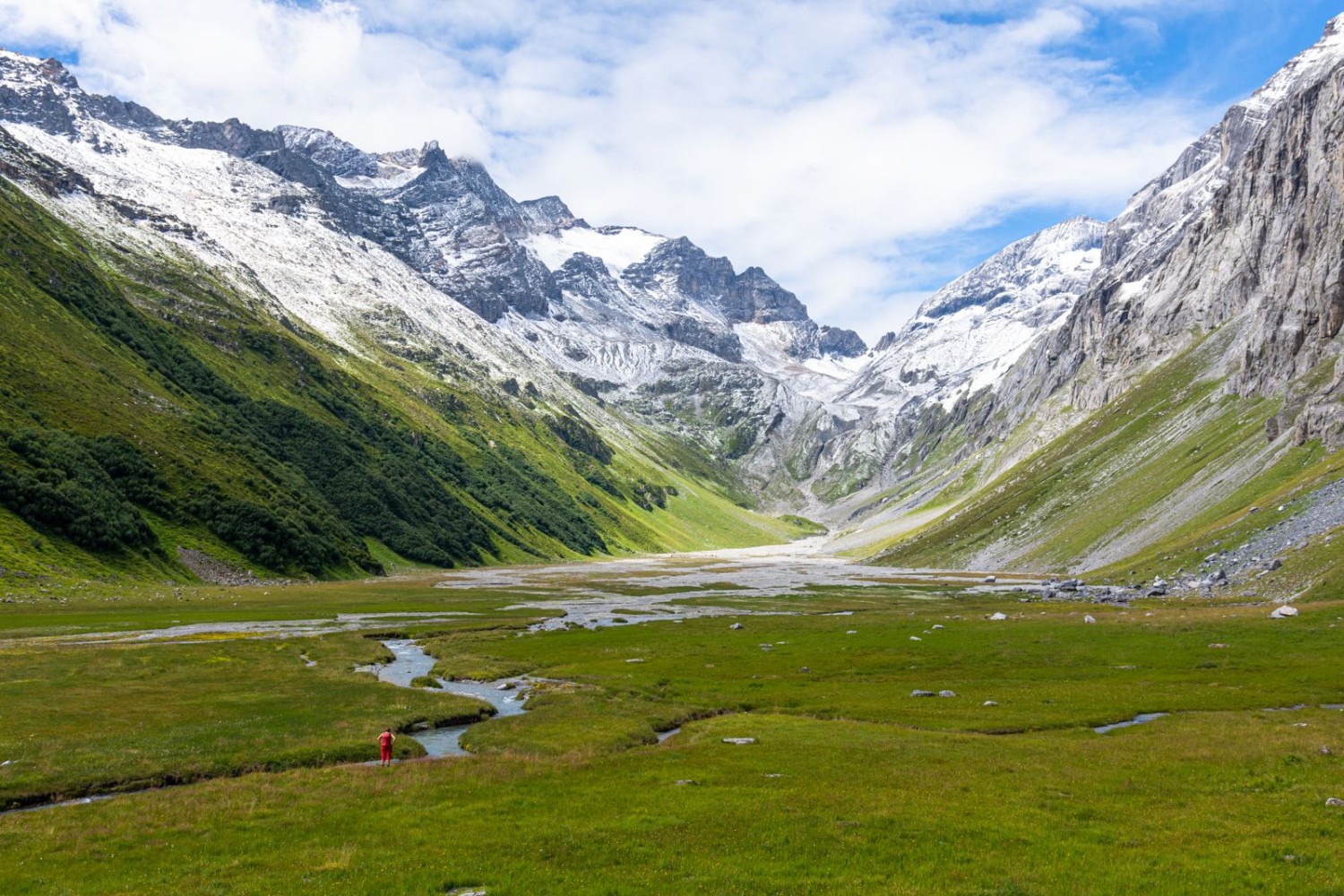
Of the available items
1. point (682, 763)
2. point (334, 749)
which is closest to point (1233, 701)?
point (682, 763)

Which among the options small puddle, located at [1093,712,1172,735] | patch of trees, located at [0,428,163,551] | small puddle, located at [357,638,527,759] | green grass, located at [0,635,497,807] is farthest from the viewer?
patch of trees, located at [0,428,163,551]

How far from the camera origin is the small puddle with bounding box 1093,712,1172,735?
4328 cm

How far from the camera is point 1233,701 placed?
4672 centimetres

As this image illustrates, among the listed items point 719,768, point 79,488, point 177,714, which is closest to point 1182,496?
point 719,768

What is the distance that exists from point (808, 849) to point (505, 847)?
9910 mm

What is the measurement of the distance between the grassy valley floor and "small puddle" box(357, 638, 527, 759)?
4.79ft

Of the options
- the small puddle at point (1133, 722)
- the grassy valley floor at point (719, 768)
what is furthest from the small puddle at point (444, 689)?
the small puddle at point (1133, 722)

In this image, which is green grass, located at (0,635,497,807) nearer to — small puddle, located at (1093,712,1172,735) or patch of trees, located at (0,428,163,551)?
small puddle, located at (1093,712,1172,735)

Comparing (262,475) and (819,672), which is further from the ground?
(262,475)

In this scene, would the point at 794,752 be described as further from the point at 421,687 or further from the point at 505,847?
the point at 421,687

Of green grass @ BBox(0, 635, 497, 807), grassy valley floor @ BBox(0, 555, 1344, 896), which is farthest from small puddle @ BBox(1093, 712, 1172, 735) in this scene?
green grass @ BBox(0, 635, 497, 807)

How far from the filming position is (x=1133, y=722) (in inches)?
1766

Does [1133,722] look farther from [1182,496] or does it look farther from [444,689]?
[1182,496]

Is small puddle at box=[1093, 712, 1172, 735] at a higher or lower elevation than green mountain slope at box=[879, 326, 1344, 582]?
lower
